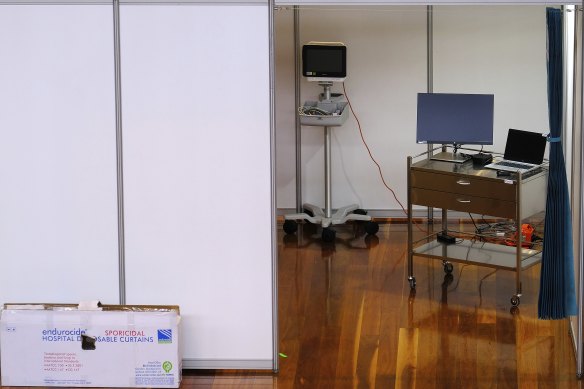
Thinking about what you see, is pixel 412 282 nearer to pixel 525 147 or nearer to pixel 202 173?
pixel 525 147

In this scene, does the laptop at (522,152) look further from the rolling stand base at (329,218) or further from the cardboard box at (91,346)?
the cardboard box at (91,346)

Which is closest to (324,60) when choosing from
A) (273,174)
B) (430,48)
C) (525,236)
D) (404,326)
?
(430,48)

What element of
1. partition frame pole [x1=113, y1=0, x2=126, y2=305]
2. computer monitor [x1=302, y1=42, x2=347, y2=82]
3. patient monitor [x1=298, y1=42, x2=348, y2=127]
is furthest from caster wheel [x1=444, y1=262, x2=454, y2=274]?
partition frame pole [x1=113, y1=0, x2=126, y2=305]

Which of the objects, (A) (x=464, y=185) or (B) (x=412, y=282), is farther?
(B) (x=412, y=282)

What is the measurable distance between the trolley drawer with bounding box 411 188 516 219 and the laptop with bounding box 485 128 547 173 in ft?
0.77

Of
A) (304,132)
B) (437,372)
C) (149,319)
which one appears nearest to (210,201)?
(149,319)

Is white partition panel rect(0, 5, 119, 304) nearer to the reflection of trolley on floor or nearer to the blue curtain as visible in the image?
the reflection of trolley on floor

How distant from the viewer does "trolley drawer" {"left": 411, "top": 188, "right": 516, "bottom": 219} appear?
6770 millimetres

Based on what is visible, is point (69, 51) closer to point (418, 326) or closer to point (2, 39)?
point (2, 39)

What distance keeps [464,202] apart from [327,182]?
1.75 m

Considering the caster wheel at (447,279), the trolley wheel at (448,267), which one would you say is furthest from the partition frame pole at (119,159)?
the trolley wheel at (448,267)

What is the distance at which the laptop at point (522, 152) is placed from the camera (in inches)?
273

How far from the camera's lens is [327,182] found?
847 centimetres

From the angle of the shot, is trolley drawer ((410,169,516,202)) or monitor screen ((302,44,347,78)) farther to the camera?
monitor screen ((302,44,347,78))
